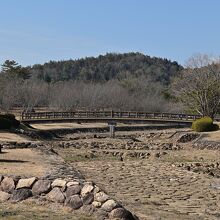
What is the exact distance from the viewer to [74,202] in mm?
11727

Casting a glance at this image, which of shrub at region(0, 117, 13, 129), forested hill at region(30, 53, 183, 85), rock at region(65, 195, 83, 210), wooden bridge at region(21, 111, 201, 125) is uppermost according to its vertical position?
forested hill at region(30, 53, 183, 85)

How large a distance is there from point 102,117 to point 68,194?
2065 inches

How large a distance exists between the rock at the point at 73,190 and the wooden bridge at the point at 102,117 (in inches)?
1763

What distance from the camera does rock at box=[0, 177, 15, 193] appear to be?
12.8 m

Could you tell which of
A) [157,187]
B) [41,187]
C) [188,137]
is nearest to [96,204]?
[41,187]

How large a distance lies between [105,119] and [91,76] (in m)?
118

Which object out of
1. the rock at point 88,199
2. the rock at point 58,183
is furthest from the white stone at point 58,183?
the rock at point 88,199

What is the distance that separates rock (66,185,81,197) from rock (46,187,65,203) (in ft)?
0.53

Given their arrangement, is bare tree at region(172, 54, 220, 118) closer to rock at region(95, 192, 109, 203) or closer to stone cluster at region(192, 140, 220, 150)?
stone cluster at region(192, 140, 220, 150)

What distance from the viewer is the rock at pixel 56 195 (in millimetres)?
12062

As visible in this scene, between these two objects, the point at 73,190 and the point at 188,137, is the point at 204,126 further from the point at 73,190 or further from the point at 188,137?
the point at 73,190

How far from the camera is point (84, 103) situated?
317ft

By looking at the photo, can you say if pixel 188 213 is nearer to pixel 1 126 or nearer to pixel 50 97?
pixel 1 126

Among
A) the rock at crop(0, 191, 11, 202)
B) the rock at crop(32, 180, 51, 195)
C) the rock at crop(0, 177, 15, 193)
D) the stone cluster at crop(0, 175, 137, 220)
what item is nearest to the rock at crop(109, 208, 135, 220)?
the stone cluster at crop(0, 175, 137, 220)
